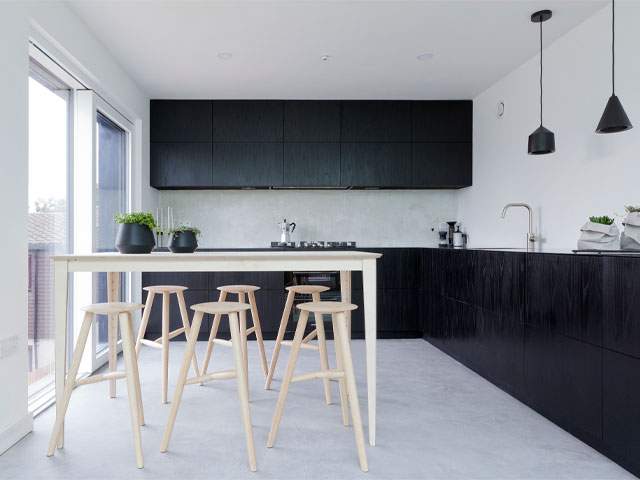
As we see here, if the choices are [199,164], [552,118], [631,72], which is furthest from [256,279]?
[631,72]

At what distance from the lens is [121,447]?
219 cm

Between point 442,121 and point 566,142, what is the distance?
180 cm

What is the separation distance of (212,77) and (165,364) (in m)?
2.69

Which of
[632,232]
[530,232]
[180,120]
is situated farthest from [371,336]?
[180,120]

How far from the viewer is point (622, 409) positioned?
1956mm

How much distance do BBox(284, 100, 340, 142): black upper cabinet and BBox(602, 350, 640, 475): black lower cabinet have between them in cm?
351

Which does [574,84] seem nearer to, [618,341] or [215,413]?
[618,341]

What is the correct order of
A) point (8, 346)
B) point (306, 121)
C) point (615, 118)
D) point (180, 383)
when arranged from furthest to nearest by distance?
point (306, 121)
point (615, 118)
point (8, 346)
point (180, 383)

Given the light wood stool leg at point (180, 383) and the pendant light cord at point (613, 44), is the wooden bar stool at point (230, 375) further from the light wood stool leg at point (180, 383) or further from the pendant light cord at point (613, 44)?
the pendant light cord at point (613, 44)

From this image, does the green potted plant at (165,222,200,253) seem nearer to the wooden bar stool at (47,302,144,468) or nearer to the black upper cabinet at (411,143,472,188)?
the wooden bar stool at (47,302,144,468)

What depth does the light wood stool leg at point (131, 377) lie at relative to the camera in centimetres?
199

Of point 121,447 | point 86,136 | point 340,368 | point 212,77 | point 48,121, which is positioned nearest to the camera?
point 121,447

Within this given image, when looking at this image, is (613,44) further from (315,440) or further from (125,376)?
(125,376)

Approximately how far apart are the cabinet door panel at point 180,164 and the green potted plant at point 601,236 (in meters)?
3.65
